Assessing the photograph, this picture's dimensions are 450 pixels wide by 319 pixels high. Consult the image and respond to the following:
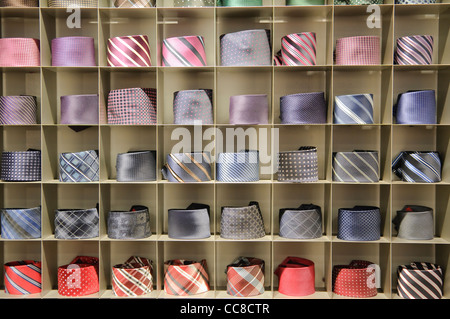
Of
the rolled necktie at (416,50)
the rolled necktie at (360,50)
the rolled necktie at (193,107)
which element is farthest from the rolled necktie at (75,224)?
the rolled necktie at (416,50)

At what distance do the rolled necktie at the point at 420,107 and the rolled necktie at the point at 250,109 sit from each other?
1043mm

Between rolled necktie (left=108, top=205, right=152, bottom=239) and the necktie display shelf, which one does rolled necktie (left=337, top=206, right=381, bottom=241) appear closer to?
the necktie display shelf

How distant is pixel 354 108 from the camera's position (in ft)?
10.7

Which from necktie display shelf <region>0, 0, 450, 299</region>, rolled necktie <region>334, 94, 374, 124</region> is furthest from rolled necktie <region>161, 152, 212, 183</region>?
rolled necktie <region>334, 94, 374, 124</region>

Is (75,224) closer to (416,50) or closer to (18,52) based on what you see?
(18,52)

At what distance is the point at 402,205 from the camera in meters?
3.60

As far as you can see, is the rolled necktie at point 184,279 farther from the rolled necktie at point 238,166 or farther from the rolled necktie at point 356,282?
the rolled necktie at point 356,282

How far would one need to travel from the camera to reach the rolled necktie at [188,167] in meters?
3.32

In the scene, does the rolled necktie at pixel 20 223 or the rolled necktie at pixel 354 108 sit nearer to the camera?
the rolled necktie at pixel 354 108

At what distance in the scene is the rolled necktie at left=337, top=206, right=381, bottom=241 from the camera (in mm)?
3275

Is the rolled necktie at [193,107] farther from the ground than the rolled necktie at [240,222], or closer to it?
farther from the ground

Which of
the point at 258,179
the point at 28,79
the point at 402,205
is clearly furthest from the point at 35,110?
the point at 402,205

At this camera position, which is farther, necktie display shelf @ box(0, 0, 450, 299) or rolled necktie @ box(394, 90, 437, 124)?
necktie display shelf @ box(0, 0, 450, 299)

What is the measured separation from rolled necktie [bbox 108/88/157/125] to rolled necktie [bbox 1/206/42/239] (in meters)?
0.95
